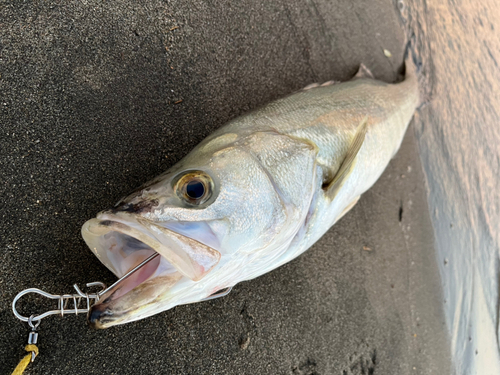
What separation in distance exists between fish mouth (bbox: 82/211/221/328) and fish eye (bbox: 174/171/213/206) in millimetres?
144

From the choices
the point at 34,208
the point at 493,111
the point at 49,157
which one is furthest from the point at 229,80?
the point at 493,111

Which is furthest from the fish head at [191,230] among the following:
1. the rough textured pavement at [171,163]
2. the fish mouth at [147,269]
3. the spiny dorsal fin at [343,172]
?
the rough textured pavement at [171,163]

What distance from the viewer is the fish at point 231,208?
3.59ft

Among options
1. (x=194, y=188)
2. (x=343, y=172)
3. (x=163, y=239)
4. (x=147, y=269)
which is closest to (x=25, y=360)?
(x=147, y=269)

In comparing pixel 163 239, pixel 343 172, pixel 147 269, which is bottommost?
pixel 343 172

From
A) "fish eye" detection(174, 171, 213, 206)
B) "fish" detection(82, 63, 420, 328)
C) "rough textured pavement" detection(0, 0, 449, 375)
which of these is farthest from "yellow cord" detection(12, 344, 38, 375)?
"fish eye" detection(174, 171, 213, 206)

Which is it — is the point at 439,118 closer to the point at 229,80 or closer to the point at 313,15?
the point at 313,15

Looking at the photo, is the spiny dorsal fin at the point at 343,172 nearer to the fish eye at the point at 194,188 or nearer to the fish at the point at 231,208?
the fish at the point at 231,208

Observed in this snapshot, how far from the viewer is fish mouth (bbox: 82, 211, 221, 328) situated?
1.07m

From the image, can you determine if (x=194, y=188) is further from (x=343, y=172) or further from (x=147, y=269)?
(x=343, y=172)

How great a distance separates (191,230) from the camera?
1129 mm

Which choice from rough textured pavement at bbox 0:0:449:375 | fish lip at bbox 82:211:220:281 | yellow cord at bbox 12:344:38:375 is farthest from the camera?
rough textured pavement at bbox 0:0:449:375

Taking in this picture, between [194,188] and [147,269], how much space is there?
339 mm

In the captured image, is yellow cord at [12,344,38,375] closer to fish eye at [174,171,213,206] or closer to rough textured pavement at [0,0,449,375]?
rough textured pavement at [0,0,449,375]
